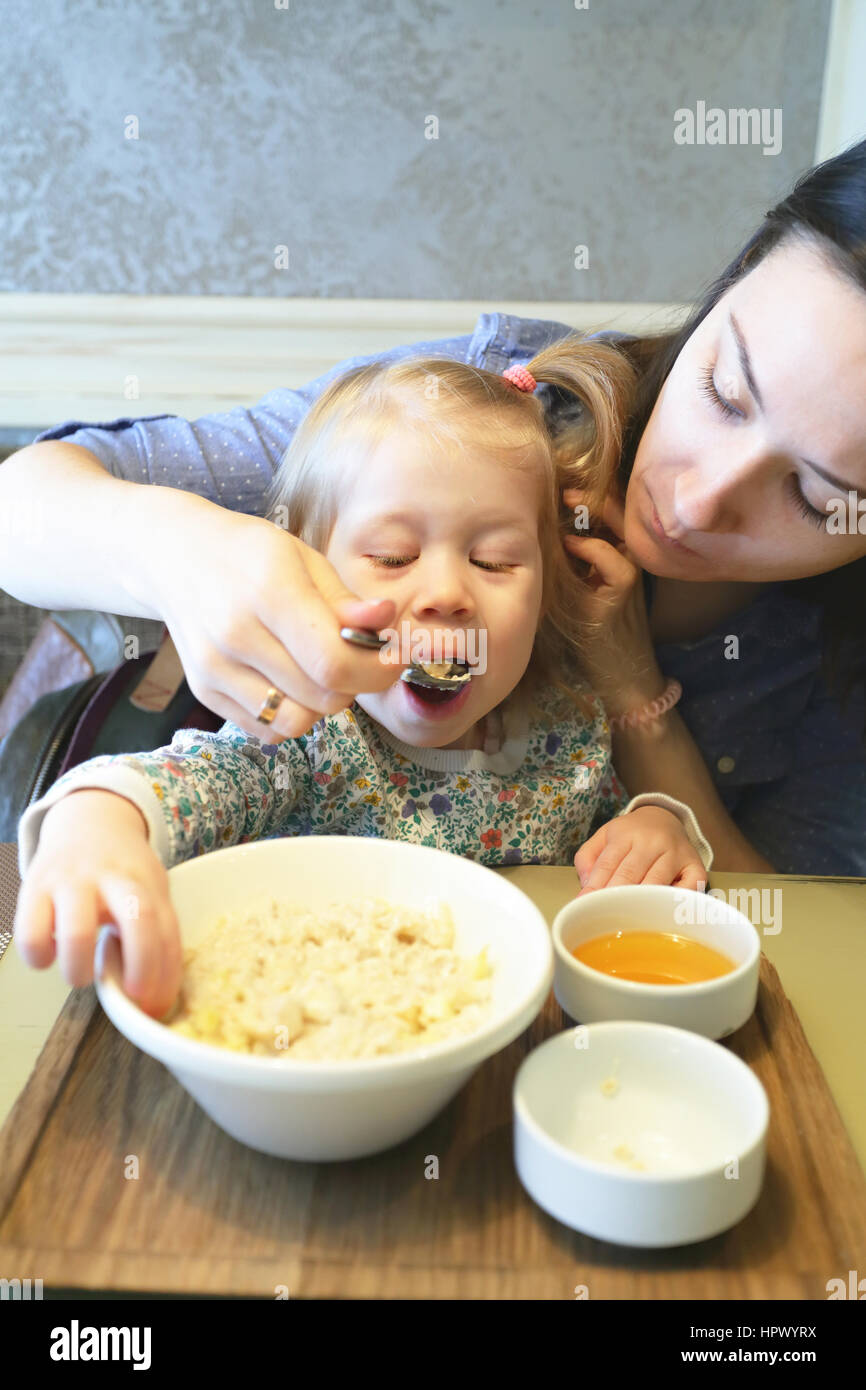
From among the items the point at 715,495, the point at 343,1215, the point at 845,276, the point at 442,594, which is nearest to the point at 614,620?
the point at 715,495

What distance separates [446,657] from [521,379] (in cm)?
41

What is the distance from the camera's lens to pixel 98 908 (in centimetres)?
77

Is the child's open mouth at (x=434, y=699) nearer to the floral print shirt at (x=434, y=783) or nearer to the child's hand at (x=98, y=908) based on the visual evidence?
the floral print shirt at (x=434, y=783)

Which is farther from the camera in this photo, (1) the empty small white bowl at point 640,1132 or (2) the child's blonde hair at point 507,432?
(2) the child's blonde hair at point 507,432

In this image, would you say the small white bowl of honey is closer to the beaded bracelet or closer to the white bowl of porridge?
the white bowl of porridge

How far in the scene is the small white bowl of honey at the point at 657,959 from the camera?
0.85 m

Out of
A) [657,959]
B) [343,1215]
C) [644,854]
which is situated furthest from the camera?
[644,854]

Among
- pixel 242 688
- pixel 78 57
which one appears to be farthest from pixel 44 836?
pixel 78 57

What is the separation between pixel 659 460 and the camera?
1.26 metres

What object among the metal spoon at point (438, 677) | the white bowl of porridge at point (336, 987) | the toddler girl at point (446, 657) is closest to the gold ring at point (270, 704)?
the toddler girl at point (446, 657)

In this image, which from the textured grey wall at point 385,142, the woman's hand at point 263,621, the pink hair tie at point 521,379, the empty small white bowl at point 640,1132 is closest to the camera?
the empty small white bowl at point 640,1132

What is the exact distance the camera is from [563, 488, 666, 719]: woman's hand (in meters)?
1.37

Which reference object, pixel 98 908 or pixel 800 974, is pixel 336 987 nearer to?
pixel 98 908

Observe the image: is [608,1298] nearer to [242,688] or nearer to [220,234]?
[242,688]
